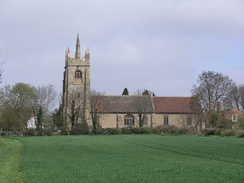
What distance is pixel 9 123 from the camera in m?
64.6

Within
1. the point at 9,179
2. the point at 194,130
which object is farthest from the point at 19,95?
the point at 9,179

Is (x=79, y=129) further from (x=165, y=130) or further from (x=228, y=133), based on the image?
(x=228, y=133)

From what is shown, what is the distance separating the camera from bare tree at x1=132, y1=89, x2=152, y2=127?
7969cm

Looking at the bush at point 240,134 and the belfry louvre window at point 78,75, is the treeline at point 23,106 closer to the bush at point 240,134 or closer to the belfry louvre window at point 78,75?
the belfry louvre window at point 78,75

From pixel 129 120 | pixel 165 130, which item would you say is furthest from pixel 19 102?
pixel 165 130

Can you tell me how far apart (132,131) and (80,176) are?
54770mm

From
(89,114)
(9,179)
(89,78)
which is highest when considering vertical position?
(89,78)

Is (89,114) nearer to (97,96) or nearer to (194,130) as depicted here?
(97,96)

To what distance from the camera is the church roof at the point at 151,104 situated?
82438 millimetres

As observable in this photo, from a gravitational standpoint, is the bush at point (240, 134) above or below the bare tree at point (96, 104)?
below

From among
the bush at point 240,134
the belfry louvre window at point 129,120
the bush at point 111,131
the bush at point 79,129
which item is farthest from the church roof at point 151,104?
the bush at point 240,134

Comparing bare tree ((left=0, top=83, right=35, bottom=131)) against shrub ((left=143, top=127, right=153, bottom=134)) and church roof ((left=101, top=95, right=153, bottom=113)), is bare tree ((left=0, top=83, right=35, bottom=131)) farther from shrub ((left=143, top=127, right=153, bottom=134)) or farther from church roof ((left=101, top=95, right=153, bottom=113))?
shrub ((left=143, top=127, right=153, bottom=134))

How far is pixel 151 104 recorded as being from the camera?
83.8 metres

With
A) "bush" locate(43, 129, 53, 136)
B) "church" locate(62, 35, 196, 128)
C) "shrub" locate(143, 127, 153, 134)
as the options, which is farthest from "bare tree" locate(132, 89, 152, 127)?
"bush" locate(43, 129, 53, 136)
